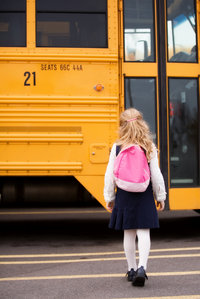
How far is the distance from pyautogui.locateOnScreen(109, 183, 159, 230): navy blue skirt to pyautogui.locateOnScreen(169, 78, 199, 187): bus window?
179 cm

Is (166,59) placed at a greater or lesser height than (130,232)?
greater

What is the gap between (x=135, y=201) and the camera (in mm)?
3496

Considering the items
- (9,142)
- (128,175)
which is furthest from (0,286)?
(9,142)

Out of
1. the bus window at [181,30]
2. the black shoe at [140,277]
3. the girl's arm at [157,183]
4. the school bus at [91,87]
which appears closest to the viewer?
the black shoe at [140,277]

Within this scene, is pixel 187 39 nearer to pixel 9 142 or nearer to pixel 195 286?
pixel 9 142

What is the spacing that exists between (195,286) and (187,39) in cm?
307

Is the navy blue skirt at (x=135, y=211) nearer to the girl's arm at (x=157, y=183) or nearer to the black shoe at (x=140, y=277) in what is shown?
the girl's arm at (x=157, y=183)

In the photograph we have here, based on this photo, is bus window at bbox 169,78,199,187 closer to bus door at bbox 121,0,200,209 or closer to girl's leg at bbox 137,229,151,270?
bus door at bbox 121,0,200,209

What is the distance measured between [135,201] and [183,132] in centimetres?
204

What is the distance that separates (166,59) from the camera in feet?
17.5

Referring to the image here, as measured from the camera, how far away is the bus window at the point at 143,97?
5.23m

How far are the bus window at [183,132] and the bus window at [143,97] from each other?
0.20 metres

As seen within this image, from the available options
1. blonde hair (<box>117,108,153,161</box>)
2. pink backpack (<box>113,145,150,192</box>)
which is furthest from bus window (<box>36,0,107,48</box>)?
pink backpack (<box>113,145,150,192</box>)

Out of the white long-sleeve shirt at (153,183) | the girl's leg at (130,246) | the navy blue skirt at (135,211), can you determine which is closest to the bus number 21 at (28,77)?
the white long-sleeve shirt at (153,183)
